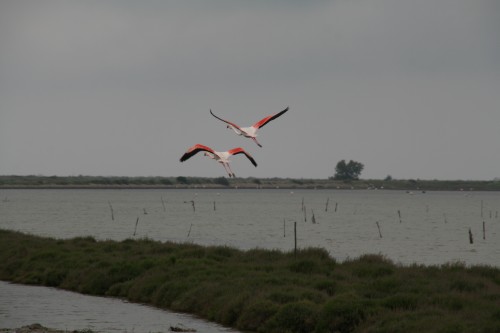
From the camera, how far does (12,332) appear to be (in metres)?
30.9

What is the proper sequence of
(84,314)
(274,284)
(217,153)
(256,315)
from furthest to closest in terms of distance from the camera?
(84,314)
(274,284)
(256,315)
(217,153)

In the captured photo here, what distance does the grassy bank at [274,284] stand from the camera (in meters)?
29.6

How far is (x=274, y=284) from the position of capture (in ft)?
120

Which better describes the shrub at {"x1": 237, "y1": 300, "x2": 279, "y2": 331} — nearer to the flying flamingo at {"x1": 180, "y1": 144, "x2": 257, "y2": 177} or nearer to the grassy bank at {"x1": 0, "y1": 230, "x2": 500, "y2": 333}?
the grassy bank at {"x1": 0, "y1": 230, "x2": 500, "y2": 333}

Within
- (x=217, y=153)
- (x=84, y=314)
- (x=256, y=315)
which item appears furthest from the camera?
(x=84, y=314)

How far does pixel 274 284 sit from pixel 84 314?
800cm

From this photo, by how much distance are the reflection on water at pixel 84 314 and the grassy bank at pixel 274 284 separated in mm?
1057

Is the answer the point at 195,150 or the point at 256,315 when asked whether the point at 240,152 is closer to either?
the point at 195,150

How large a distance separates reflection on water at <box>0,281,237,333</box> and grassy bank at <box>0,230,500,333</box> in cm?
106

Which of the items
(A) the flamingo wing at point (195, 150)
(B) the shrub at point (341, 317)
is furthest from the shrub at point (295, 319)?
(A) the flamingo wing at point (195, 150)

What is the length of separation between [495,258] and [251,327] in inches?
1632

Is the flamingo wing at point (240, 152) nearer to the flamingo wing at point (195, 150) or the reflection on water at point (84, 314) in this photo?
the flamingo wing at point (195, 150)

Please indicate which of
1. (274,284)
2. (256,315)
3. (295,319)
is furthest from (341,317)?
(274,284)

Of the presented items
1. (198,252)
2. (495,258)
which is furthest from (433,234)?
(198,252)
